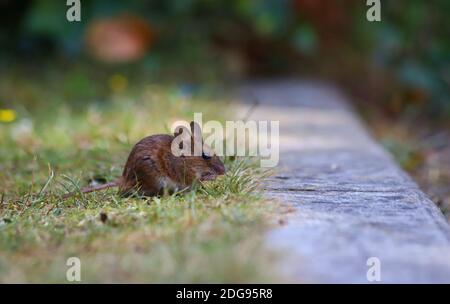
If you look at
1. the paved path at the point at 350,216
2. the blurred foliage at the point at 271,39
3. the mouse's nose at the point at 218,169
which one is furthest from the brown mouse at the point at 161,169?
the blurred foliage at the point at 271,39

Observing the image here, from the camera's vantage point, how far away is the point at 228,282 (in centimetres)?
223

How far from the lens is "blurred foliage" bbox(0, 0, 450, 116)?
→ 7352 millimetres

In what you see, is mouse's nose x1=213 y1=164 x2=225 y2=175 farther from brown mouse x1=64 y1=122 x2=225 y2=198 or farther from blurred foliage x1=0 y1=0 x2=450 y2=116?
blurred foliage x1=0 y1=0 x2=450 y2=116

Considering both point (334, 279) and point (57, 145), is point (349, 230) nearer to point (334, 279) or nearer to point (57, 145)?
point (334, 279)

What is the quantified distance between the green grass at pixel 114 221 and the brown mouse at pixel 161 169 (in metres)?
0.05

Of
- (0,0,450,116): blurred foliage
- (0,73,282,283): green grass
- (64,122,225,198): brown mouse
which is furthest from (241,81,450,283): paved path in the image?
(0,0,450,116): blurred foliage

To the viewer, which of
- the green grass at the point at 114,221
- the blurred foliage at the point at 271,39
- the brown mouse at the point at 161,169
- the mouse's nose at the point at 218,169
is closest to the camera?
the green grass at the point at 114,221

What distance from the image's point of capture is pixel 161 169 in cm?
326

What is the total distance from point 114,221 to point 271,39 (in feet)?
19.0

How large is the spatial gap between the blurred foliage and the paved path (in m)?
2.63

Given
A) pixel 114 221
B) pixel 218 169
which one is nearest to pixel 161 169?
pixel 218 169

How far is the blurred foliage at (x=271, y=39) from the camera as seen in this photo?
24.1 feet

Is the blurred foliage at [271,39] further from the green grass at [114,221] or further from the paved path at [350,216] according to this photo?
the paved path at [350,216]

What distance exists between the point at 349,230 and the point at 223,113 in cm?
293
